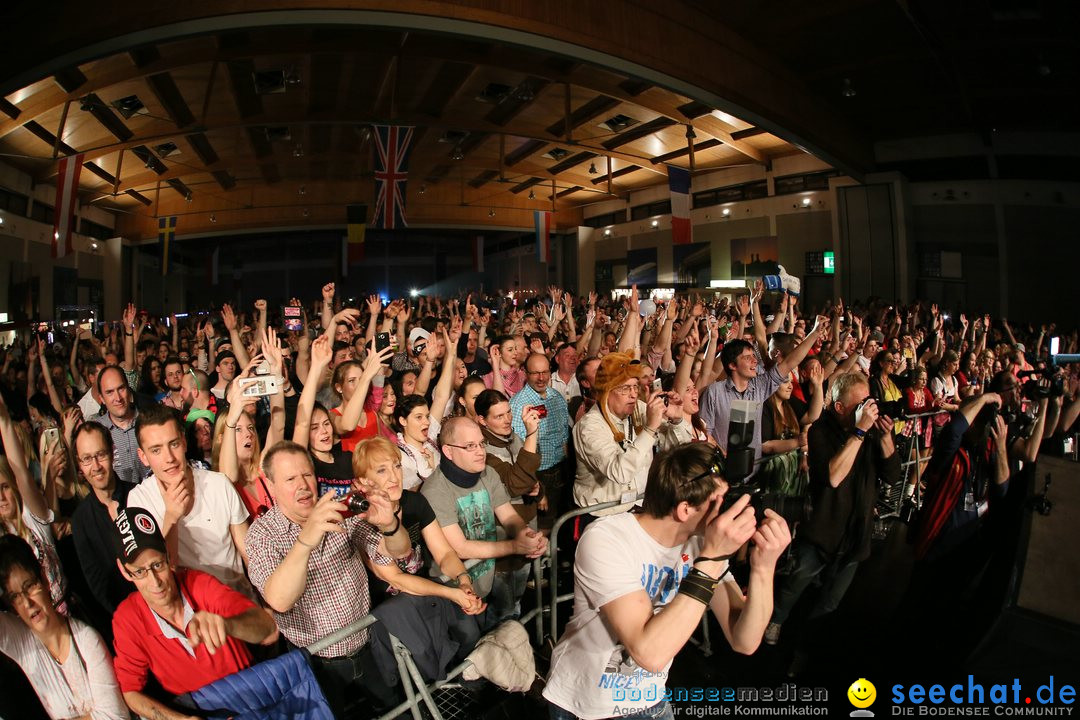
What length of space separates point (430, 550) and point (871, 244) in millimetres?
16606

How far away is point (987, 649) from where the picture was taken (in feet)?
9.55

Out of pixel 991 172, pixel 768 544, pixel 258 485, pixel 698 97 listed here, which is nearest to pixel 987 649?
pixel 768 544

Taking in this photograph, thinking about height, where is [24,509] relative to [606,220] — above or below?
below

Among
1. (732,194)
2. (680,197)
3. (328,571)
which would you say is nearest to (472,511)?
(328,571)

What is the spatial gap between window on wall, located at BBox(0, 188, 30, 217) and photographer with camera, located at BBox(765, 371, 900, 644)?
67.3 feet

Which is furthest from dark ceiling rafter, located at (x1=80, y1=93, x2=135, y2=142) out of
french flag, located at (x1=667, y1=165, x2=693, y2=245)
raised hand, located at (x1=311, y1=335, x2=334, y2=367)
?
french flag, located at (x1=667, y1=165, x2=693, y2=245)

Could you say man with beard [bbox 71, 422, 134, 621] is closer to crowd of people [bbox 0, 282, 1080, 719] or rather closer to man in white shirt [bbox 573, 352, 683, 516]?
crowd of people [bbox 0, 282, 1080, 719]

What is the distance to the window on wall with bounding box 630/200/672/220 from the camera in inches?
883

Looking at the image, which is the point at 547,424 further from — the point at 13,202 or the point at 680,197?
the point at 13,202

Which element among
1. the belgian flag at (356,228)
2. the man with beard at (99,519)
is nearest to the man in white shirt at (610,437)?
the man with beard at (99,519)

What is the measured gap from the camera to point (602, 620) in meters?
1.85

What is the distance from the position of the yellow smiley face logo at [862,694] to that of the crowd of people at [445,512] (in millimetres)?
536

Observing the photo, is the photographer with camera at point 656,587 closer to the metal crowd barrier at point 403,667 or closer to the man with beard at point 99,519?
the metal crowd barrier at point 403,667

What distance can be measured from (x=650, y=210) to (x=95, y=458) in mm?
22329
